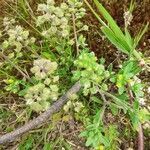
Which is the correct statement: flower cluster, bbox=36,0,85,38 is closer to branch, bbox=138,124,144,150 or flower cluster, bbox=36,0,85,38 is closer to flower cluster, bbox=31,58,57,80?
flower cluster, bbox=31,58,57,80

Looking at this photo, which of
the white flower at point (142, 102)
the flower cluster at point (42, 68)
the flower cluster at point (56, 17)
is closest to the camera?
the flower cluster at point (42, 68)

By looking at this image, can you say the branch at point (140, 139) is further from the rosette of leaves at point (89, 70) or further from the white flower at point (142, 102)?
the rosette of leaves at point (89, 70)

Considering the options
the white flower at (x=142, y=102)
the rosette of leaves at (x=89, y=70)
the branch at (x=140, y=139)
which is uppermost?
the rosette of leaves at (x=89, y=70)

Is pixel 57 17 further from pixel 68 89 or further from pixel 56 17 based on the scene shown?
pixel 68 89

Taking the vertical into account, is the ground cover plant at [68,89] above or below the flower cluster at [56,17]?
below

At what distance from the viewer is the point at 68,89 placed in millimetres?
2242

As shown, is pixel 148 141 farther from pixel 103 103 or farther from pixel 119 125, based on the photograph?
pixel 103 103

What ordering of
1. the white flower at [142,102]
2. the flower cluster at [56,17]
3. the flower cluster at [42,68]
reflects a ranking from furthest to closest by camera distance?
1. the white flower at [142,102]
2. the flower cluster at [56,17]
3. the flower cluster at [42,68]

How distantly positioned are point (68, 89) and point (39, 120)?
0.24 m

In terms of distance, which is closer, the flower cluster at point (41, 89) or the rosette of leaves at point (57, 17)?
the flower cluster at point (41, 89)

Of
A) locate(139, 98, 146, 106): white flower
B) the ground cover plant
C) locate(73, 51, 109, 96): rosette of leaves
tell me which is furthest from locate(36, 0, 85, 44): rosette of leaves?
locate(139, 98, 146, 106): white flower

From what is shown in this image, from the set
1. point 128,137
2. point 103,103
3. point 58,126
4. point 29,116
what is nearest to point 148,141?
point 128,137

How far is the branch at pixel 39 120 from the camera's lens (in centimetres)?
209

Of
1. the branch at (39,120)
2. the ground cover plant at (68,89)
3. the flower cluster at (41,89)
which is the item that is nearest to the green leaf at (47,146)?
the ground cover plant at (68,89)
